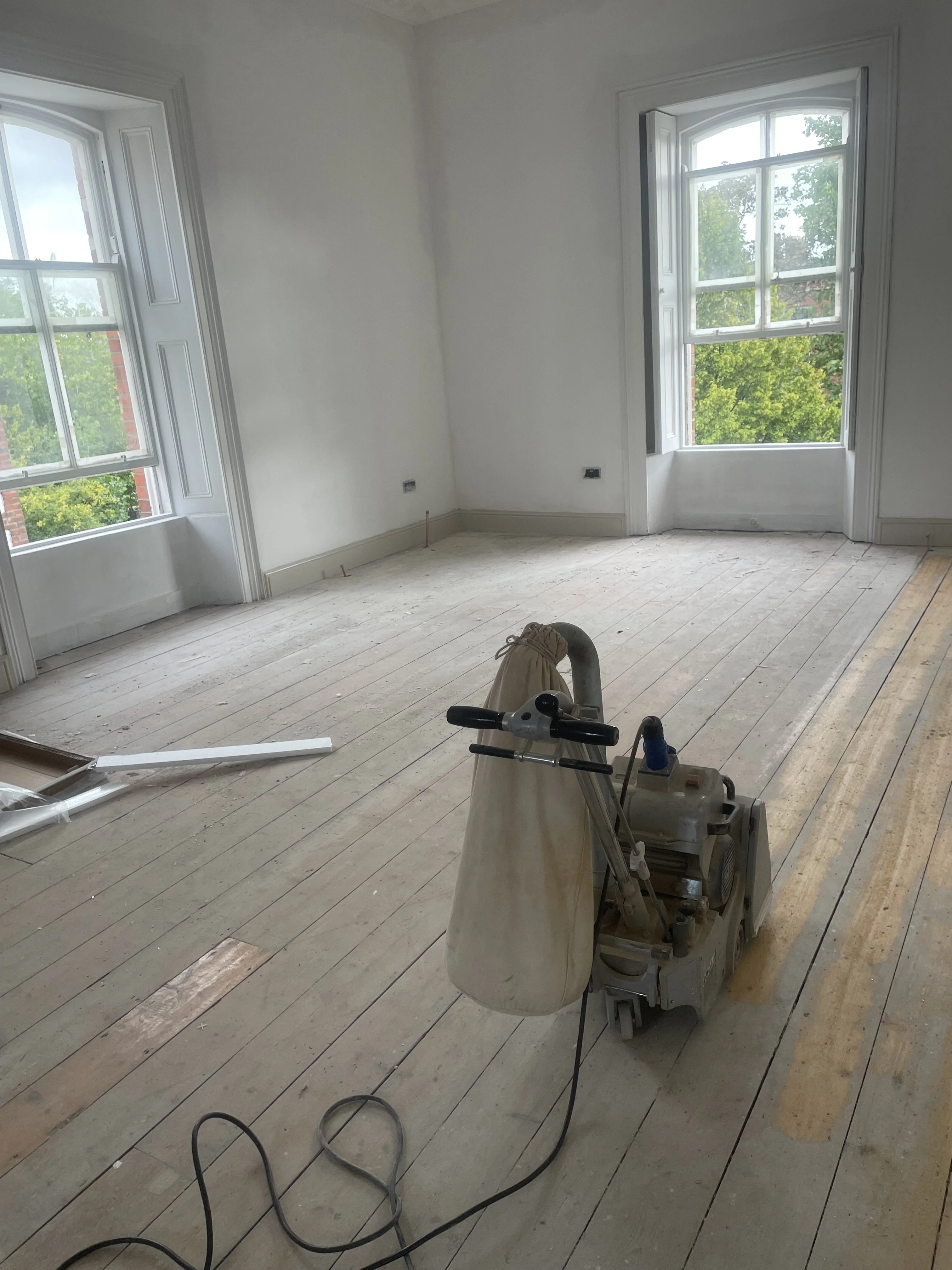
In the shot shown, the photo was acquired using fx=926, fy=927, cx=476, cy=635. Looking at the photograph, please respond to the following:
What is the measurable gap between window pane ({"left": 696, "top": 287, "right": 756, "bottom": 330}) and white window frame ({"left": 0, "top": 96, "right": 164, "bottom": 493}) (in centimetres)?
357

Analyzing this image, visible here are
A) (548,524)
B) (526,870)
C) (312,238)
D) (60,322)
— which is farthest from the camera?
(548,524)

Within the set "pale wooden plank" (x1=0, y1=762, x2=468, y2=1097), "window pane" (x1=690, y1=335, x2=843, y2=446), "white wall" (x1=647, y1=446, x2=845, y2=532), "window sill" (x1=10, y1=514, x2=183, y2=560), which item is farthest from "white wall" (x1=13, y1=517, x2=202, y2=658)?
"window pane" (x1=690, y1=335, x2=843, y2=446)

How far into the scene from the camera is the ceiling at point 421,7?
5.73 metres

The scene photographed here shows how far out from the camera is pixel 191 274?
4848 millimetres

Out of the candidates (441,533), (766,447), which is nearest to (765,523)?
(766,447)

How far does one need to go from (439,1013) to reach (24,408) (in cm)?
384

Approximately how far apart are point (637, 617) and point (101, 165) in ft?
11.8

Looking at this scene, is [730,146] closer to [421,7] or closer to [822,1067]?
[421,7]

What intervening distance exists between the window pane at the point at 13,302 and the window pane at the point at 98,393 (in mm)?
193

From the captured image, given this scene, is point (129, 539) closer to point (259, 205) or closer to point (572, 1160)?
point (259, 205)

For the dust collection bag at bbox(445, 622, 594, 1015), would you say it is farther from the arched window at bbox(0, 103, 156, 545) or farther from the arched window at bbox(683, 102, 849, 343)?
the arched window at bbox(683, 102, 849, 343)

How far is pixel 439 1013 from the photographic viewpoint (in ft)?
6.44

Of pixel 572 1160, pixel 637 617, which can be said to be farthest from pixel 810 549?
pixel 572 1160

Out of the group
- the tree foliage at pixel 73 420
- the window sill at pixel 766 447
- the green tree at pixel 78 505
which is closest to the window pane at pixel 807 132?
the window sill at pixel 766 447
